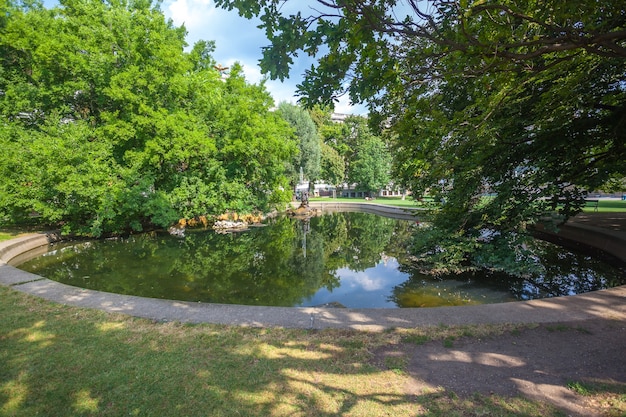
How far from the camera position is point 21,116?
15883mm

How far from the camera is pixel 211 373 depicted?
315cm

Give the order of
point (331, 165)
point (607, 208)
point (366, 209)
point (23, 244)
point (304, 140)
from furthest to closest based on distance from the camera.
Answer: point (331, 165)
point (304, 140)
point (366, 209)
point (607, 208)
point (23, 244)

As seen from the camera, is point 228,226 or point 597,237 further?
point 228,226

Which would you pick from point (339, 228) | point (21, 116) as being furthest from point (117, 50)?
point (339, 228)

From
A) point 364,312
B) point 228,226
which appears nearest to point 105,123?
point 228,226

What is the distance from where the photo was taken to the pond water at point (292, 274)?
761 centimetres

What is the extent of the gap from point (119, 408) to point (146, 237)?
14789 millimetres

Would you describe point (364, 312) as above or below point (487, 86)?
below

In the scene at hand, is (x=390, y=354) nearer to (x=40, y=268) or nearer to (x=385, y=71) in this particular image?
(x=385, y=71)

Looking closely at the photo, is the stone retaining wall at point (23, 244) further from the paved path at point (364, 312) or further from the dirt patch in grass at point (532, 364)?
the dirt patch in grass at point (532, 364)

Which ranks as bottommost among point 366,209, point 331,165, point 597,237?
point 366,209

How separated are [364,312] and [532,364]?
2130 mm

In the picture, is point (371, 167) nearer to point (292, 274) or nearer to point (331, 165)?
point (331, 165)

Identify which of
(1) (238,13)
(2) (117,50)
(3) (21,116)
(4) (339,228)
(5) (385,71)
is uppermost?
(2) (117,50)
